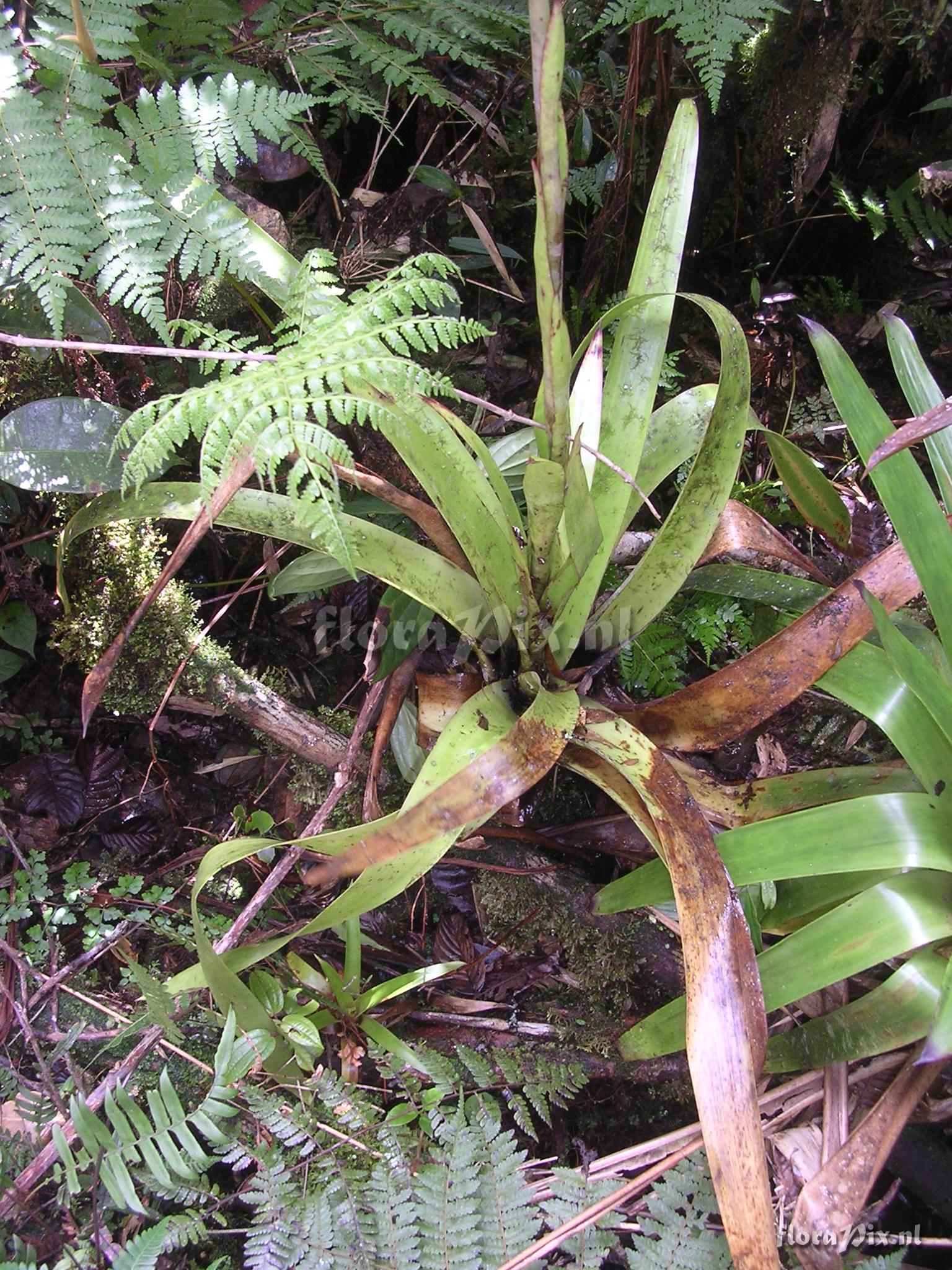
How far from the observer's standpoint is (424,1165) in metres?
1.16

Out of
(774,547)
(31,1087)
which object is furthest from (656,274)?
(31,1087)

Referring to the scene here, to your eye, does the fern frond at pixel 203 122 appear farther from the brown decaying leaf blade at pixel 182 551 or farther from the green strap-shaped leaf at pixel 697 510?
the green strap-shaped leaf at pixel 697 510

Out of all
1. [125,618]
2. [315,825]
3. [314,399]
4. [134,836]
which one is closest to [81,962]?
[134,836]

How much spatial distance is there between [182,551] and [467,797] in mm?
564

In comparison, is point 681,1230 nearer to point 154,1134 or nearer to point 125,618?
point 154,1134

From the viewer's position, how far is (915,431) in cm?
98

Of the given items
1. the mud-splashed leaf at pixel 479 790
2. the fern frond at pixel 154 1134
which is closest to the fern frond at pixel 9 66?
the mud-splashed leaf at pixel 479 790

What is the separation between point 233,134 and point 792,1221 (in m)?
1.95

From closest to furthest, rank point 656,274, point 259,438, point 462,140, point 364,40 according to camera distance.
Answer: point 259,438, point 656,274, point 364,40, point 462,140

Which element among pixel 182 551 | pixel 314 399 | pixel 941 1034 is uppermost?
pixel 314 399

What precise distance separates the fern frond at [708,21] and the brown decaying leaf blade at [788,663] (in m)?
0.89

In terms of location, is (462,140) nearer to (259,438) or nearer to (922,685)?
(259,438)

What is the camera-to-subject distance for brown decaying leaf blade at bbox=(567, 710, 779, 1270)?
0.92 m

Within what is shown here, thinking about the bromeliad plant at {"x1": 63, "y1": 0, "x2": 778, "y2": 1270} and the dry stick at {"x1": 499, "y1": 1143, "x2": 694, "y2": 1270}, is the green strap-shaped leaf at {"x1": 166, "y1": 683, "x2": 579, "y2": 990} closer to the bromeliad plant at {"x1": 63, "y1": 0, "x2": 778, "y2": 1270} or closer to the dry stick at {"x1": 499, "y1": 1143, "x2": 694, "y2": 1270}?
the bromeliad plant at {"x1": 63, "y1": 0, "x2": 778, "y2": 1270}
